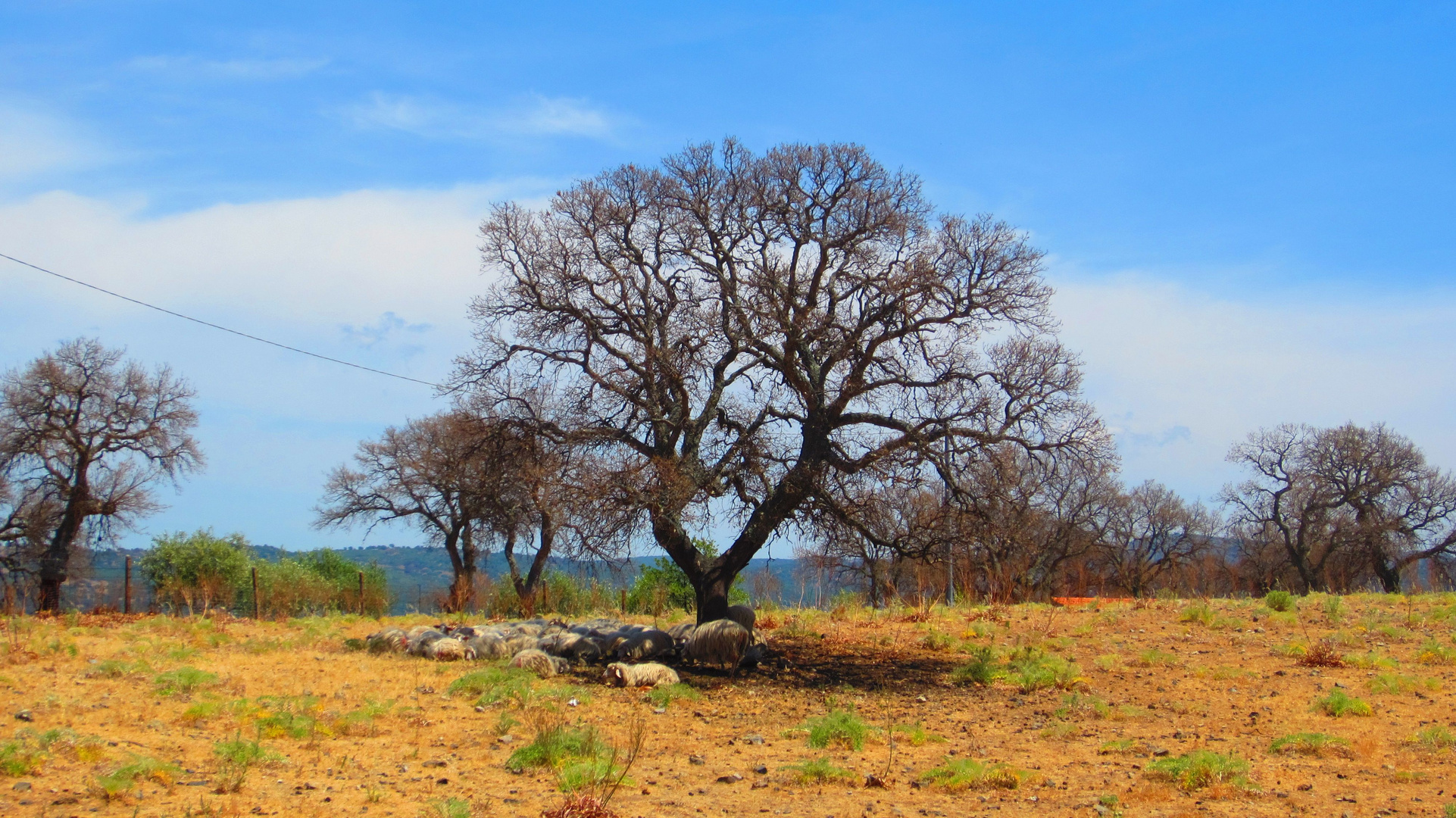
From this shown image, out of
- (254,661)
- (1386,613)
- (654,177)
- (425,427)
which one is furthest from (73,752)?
(425,427)

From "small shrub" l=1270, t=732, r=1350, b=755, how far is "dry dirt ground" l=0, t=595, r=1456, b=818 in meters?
0.05

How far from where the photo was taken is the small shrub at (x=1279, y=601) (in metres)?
18.2

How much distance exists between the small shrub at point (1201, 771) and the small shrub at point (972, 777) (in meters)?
1.14

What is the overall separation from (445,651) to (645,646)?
3.24m

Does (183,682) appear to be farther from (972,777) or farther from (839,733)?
(972,777)

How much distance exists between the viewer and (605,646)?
54.3 ft

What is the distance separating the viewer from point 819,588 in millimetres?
23750

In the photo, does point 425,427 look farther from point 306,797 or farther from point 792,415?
point 306,797

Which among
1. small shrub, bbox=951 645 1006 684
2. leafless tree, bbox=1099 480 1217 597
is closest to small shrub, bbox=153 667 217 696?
small shrub, bbox=951 645 1006 684

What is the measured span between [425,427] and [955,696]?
29479mm

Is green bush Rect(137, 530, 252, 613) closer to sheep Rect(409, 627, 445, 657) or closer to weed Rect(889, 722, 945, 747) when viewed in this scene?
sheep Rect(409, 627, 445, 657)

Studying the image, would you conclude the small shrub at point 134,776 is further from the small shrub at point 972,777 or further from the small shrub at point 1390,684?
the small shrub at point 1390,684

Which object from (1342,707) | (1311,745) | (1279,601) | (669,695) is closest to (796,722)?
(669,695)

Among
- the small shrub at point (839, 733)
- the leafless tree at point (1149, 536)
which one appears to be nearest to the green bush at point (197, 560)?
the small shrub at point (839, 733)
